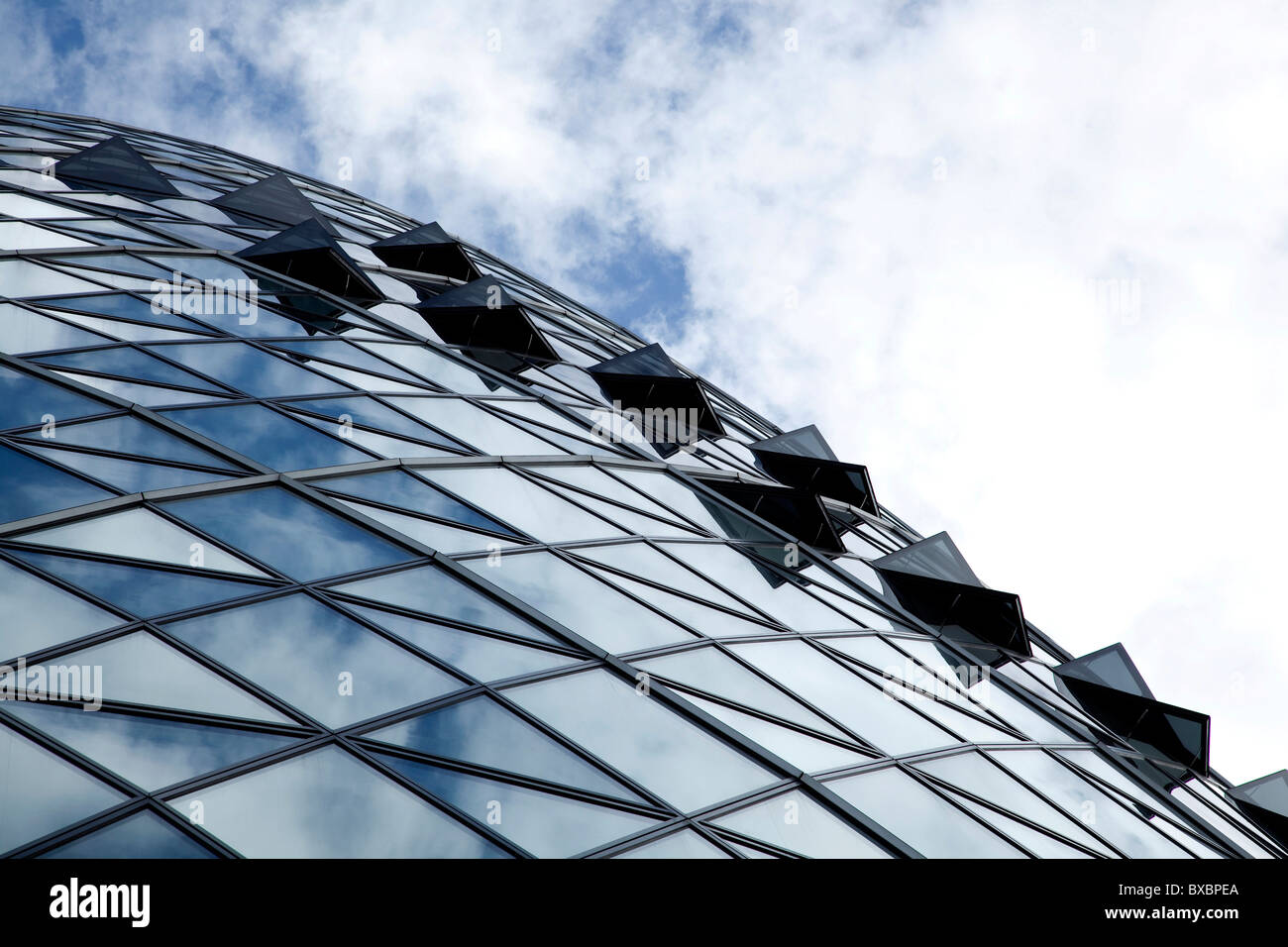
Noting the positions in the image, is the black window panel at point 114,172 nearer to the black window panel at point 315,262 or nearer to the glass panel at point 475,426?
the black window panel at point 315,262

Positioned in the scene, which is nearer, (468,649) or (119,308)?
(468,649)

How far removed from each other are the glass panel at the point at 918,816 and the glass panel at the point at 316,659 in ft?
18.2

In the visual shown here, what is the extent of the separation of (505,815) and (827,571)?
43.3 ft

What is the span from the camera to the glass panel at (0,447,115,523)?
12438 mm

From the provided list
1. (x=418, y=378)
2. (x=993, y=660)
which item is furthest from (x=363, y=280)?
(x=993, y=660)

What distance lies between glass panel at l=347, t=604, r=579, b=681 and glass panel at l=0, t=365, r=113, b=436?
5608mm

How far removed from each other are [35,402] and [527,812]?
9.75 metres

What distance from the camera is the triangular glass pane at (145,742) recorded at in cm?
927

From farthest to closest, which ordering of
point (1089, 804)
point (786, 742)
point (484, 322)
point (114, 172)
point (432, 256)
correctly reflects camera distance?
point (432, 256) < point (114, 172) < point (484, 322) < point (1089, 804) < point (786, 742)

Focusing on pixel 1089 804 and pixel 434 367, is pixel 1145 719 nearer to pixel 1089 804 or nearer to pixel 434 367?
pixel 1089 804

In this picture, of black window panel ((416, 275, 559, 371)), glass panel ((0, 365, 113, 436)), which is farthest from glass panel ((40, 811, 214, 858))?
black window panel ((416, 275, 559, 371))

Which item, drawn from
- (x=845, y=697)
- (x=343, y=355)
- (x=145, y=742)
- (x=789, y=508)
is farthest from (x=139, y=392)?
(x=789, y=508)

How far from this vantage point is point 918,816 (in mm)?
14203
